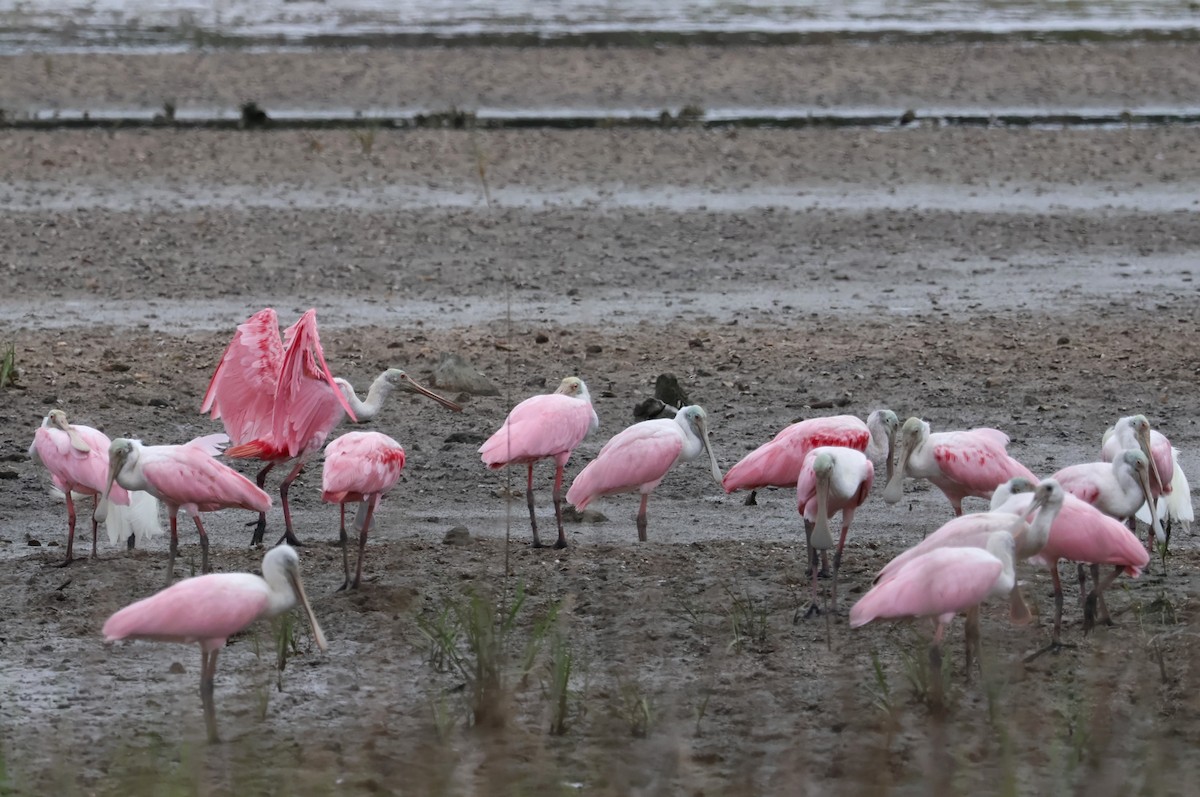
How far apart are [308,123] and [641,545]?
13435 millimetres

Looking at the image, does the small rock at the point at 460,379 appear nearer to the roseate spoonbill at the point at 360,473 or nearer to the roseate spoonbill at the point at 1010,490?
the roseate spoonbill at the point at 360,473

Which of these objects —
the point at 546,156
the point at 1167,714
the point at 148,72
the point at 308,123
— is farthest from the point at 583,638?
the point at 148,72

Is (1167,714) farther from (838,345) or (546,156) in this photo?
(546,156)

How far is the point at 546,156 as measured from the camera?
57.4 feet

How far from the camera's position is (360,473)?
7.01m

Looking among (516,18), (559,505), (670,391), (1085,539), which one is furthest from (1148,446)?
(516,18)

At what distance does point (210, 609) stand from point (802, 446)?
2923 mm

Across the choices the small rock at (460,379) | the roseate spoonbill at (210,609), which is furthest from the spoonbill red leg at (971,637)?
the small rock at (460,379)

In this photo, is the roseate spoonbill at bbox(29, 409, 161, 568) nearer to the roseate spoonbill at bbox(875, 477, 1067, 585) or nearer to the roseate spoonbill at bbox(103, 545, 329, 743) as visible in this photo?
the roseate spoonbill at bbox(103, 545, 329, 743)

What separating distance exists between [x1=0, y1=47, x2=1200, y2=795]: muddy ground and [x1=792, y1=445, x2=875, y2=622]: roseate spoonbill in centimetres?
23

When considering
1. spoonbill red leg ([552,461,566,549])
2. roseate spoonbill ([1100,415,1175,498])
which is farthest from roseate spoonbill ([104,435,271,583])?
roseate spoonbill ([1100,415,1175,498])

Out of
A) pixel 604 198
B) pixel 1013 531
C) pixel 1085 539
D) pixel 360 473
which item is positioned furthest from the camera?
pixel 604 198

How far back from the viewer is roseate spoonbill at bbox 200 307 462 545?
774cm

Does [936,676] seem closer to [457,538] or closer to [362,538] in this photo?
[362,538]
